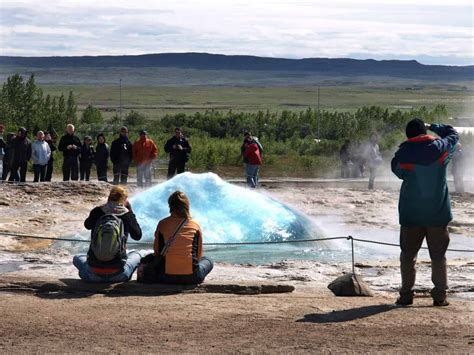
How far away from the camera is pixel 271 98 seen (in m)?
151

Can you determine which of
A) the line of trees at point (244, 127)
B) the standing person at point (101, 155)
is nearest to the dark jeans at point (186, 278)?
the standing person at point (101, 155)

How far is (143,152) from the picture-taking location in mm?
22703

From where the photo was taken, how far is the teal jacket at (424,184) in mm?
9250

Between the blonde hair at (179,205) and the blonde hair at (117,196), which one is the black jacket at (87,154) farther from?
the blonde hair at (179,205)

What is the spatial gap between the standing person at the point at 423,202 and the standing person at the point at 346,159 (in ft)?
59.3

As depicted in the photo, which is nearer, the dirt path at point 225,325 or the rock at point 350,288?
the dirt path at point 225,325

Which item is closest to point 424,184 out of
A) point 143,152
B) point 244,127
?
point 143,152

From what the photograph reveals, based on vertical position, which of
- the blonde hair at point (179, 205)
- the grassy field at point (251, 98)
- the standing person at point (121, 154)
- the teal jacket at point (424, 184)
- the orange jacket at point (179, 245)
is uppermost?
the teal jacket at point (424, 184)

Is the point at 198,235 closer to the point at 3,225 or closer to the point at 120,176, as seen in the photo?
the point at 3,225

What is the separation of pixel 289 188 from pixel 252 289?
14246 mm

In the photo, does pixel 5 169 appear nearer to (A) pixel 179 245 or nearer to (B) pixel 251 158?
(B) pixel 251 158

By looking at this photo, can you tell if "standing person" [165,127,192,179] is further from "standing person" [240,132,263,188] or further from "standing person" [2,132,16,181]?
"standing person" [2,132,16,181]

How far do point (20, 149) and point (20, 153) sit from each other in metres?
0.11

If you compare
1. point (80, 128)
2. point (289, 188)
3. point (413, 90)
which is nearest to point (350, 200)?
point (289, 188)
